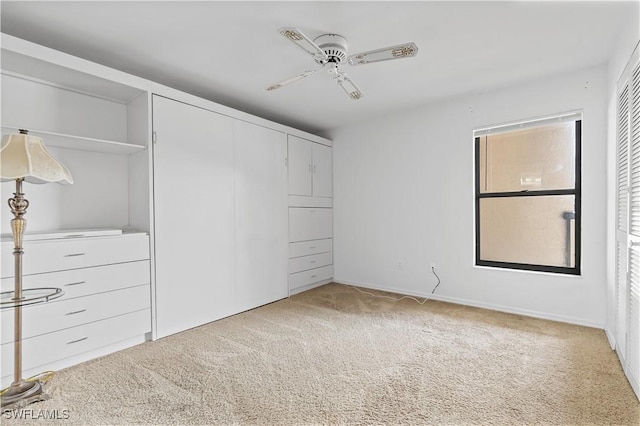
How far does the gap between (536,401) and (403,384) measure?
718 millimetres

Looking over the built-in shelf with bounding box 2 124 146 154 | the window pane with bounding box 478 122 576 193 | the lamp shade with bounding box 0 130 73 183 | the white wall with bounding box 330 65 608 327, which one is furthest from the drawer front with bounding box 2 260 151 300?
the window pane with bounding box 478 122 576 193

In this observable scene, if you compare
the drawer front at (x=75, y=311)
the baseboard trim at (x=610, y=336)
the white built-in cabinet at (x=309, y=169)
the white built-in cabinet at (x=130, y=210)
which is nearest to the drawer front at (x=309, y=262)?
the white built-in cabinet at (x=130, y=210)

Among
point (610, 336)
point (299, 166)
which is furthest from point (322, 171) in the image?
point (610, 336)

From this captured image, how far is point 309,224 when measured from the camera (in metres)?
4.35

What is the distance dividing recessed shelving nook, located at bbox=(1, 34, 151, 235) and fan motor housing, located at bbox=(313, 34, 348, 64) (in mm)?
1510

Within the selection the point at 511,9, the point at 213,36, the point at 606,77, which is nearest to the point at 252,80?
the point at 213,36

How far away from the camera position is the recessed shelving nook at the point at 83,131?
2326 millimetres

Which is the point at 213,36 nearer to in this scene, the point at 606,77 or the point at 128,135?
the point at 128,135

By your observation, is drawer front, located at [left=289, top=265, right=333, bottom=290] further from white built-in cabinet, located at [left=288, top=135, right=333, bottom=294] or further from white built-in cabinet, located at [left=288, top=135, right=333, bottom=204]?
white built-in cabinet, located at [left=288, top=135, right=333, bottom=204]

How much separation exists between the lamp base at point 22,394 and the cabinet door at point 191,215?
865 millimetres

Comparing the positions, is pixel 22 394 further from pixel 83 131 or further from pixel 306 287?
pixel 306 287

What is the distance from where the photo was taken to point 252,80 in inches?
120

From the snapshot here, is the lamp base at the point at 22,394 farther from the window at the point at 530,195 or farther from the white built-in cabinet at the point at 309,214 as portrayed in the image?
the window at the point at 530,195

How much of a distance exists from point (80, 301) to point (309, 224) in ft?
8.67
